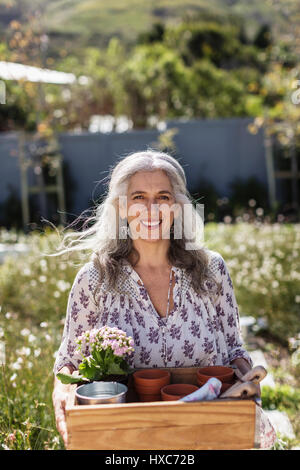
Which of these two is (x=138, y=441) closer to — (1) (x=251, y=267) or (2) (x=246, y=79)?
(1) (x=251, y=267)

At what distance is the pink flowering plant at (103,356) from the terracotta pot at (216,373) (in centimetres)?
22

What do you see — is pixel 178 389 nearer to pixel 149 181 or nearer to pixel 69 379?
pixel 69 379

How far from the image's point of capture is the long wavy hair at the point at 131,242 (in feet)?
7.22

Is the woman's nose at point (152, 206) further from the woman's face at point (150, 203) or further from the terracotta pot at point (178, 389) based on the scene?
the terracotta pot at point (178, 389)

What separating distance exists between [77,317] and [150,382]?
1.73ft

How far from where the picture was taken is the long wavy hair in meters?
2.20

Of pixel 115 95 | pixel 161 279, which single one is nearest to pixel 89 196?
pixel 115 95

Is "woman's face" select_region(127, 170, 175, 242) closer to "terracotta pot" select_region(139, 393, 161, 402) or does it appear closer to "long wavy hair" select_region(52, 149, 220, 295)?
"long wavy hair" select_region(52, 149, 220, 295)

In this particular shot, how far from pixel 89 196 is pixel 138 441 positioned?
1057 cm

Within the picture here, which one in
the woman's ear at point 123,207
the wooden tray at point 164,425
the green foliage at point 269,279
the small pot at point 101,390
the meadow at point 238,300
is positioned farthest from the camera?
the green foliage at point 269,279

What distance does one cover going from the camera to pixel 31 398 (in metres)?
2.99

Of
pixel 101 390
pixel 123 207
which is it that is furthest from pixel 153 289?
pixel 101 390

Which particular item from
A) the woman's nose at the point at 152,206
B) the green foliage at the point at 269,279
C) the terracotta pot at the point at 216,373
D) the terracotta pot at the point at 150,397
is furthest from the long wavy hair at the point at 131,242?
the green foliage at the point at 269,279
